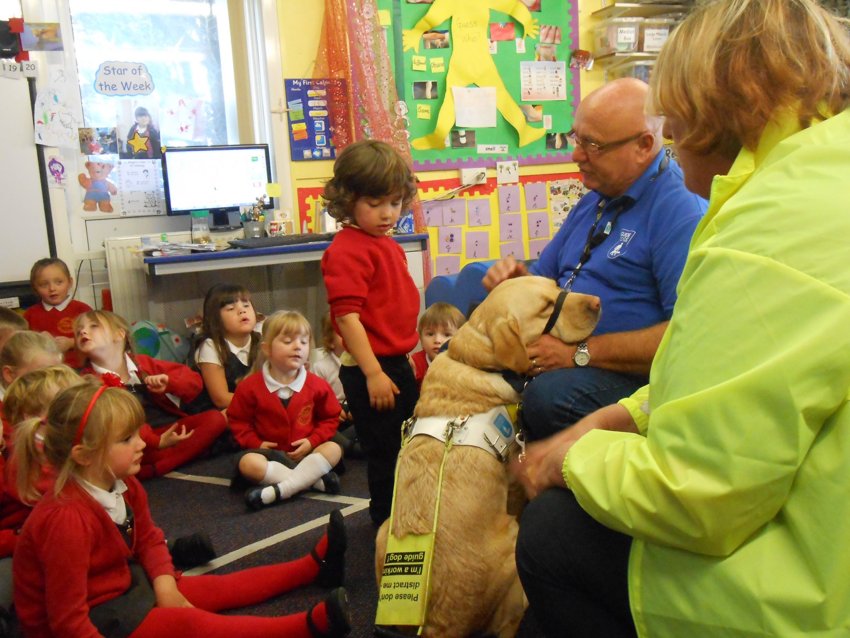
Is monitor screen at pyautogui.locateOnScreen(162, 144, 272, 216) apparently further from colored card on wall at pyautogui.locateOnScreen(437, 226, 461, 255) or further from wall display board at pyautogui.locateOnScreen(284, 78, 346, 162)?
colored card on wall at pyautogui.locateOnScreen(437, 226, 461, 255)

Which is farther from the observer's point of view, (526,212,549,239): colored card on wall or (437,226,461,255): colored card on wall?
(526,212,549,239): colored card on wall

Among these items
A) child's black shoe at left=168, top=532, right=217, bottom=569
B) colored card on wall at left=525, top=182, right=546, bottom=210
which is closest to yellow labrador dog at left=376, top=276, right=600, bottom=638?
child's black shoe at left=168, top=532, right=217, bottom=569

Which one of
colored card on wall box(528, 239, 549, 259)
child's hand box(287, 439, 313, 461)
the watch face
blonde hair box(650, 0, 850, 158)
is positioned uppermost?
blonde hair box(650, 0, 850, 158)

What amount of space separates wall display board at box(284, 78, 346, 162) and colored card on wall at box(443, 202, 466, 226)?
0.98 metres

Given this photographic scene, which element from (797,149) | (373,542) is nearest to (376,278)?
(373,542)

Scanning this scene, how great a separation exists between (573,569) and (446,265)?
4.43 m

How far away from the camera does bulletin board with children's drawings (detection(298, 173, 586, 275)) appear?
18.3ft

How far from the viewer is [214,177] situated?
189 inches

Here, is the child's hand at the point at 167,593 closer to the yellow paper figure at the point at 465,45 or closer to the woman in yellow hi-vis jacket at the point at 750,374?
the woman in yellow hi-vis jacket at the point at 750,374

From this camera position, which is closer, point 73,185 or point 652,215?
point 652,215

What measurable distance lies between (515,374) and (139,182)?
376cm

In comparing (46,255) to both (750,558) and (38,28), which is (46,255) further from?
(750,558)

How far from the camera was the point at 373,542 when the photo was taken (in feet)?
8.48

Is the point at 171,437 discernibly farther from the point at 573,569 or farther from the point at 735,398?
the point at 735,398
